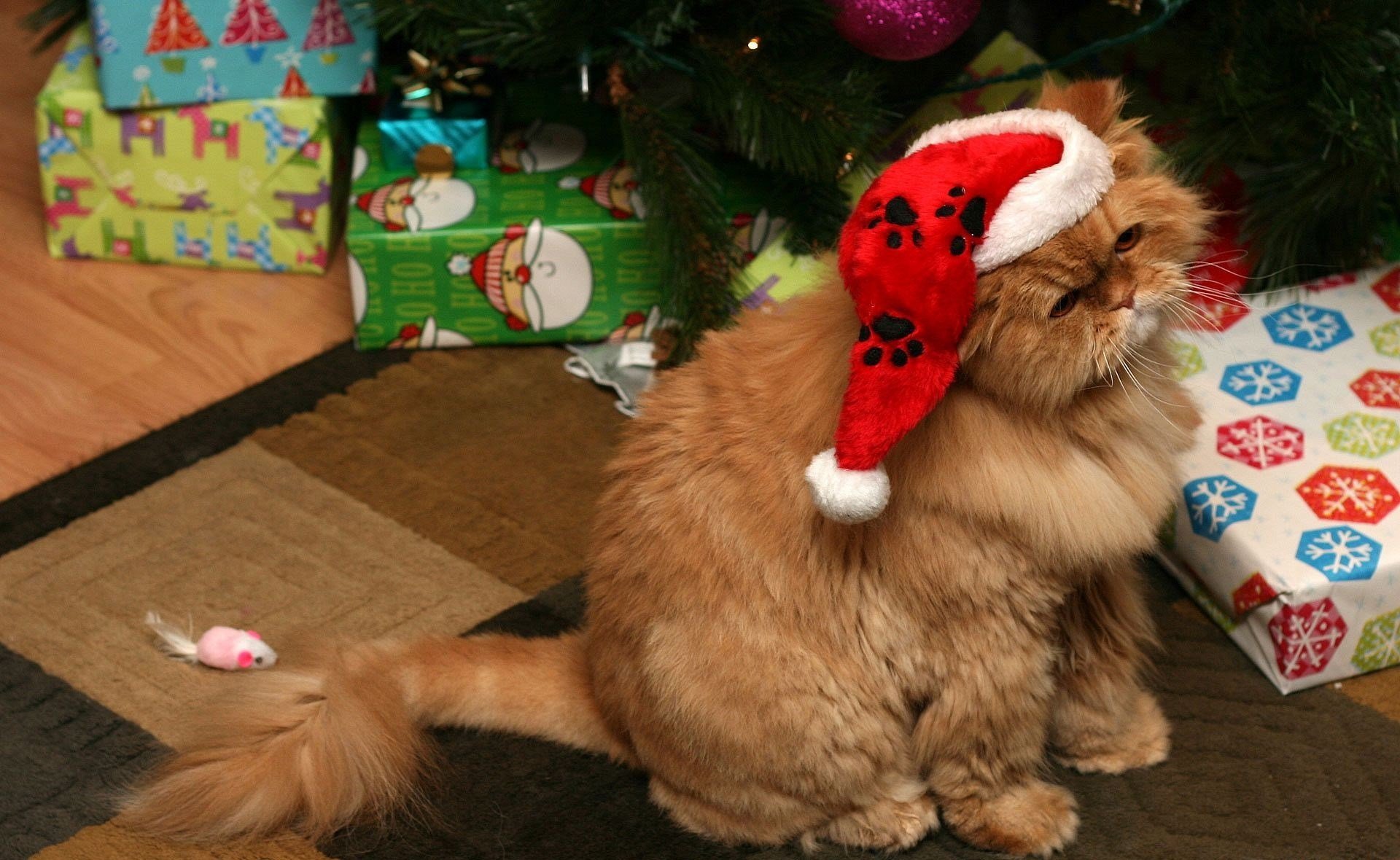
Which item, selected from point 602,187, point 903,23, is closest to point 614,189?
point 602,187

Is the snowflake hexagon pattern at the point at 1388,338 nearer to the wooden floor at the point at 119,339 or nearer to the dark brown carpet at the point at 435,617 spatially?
the dark brown carpet at the point at 435,617

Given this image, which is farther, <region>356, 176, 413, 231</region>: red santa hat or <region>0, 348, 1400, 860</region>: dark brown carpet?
<region>356, 176, 413, 231</region>: red santa hat

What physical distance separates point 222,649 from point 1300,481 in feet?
3.74

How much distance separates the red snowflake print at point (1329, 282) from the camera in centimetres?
154

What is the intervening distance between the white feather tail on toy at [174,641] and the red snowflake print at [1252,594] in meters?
1.08

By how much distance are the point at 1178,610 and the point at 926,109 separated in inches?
27.6

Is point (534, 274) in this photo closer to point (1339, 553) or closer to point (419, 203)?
point (419, 203)

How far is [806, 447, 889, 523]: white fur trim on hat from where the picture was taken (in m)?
0.83

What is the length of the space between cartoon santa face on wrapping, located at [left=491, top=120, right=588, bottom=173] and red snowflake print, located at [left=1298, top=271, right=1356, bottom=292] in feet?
3.19

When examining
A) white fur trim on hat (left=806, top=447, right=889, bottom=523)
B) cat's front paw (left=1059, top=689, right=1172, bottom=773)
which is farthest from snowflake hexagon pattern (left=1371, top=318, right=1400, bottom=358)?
white fur trim on hat (left=806, top=447, right=889, bottom=523)

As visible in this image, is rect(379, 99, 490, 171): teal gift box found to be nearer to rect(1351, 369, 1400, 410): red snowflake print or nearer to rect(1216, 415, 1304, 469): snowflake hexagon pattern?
rect(1216, 415, 1304, 469): snowflake hexagon pattern

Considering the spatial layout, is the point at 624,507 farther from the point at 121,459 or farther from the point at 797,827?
the point at 121,459

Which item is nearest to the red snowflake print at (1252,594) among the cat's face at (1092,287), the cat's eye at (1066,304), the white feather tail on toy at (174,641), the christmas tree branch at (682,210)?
the cat's face at (1092,287)

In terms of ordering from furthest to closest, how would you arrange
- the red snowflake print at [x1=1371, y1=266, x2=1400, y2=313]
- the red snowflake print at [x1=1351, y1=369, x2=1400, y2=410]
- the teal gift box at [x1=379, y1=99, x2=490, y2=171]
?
1. the teal gift box at [x1=379, y1=99, x2=490, y2=171]
2. the red snowflake print at [x1=1371, y1=266, x2=1400, y2=313]
3. the red snowflake print at [x1=1351, y1=369, x2=1400, y2=410]
